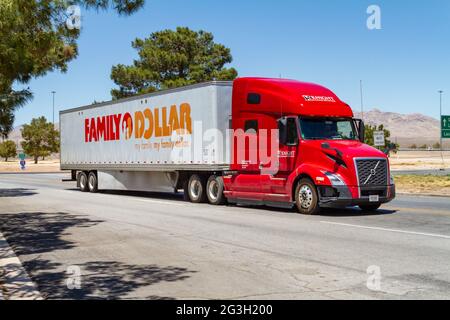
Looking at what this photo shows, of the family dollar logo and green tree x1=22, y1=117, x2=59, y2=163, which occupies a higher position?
green tree x1=22, y1=117, x2=59, y2=163

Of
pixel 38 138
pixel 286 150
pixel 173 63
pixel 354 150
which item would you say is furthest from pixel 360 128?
pixel 38 138

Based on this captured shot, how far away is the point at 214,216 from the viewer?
586 inches

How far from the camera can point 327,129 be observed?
1570 cm

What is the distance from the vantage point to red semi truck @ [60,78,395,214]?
1463 cm

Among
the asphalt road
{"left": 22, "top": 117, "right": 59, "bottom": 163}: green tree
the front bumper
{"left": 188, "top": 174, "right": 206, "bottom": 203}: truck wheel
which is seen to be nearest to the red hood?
the front bumper

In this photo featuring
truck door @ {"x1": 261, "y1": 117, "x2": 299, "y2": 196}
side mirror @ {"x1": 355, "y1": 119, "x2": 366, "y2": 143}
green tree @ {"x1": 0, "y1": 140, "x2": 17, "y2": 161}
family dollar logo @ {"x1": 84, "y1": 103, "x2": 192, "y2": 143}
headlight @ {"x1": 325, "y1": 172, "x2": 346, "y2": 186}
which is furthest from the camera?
green tree @ {"x1": 0, "y1": 140, "x2": 17, "y2": 161}

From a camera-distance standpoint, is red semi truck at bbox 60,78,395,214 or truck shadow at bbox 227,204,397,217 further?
truck shadow at bbox 227,204,397,217

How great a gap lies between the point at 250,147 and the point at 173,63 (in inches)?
1521

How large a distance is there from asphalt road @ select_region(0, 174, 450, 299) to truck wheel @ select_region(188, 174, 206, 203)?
309cm

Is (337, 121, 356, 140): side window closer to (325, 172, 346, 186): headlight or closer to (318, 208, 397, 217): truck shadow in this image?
(325, 172, 346, 186): headlight

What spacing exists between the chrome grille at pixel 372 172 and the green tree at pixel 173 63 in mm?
39564

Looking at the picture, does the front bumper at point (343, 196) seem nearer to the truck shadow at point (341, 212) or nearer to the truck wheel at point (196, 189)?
the truck shadow at point (341, 212)

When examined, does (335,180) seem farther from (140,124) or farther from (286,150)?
(140,124)
